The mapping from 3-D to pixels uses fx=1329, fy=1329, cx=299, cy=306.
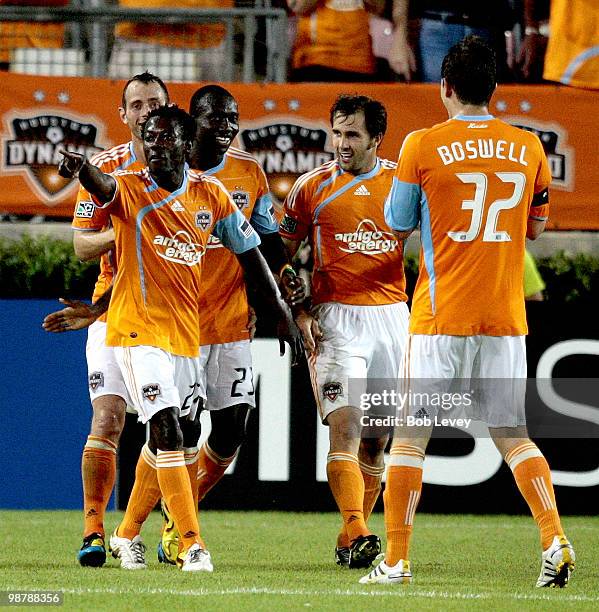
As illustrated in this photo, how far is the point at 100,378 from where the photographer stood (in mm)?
6332

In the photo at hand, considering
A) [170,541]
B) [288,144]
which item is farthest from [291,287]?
A: [288,144]

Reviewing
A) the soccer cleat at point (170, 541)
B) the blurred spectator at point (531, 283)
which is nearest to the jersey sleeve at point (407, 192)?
the soccer cleat at point (170, 541)

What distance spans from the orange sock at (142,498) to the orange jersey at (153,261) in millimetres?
773

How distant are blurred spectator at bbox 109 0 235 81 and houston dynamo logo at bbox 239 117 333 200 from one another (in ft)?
2.72

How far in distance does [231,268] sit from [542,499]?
7.05 feet

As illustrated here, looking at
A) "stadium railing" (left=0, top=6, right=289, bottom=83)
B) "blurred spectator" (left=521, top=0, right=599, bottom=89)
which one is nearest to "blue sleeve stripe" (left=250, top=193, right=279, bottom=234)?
"stadium railing" (left=0, top=6, right=289, bottom=83)

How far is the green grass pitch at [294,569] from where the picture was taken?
4.92 meters

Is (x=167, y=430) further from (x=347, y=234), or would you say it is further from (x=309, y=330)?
(x=347, y=234)

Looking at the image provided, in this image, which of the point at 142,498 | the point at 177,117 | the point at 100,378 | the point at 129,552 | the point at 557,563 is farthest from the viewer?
the point at 142,498

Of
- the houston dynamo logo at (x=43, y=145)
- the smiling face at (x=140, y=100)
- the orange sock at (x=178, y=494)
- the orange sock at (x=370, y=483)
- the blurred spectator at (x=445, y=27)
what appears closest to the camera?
the orange sock at (x=178, y=494)

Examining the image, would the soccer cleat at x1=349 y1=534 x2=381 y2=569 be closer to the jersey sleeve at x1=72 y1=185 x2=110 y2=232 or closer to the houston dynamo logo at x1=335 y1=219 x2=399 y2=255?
the houston dynamo logo at x1=335 y1=219 x2=399 y2=255

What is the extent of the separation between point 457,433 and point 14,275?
3227mm

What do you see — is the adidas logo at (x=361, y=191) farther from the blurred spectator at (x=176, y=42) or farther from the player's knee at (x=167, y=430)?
the blurred spectator at (x=176, y=42)

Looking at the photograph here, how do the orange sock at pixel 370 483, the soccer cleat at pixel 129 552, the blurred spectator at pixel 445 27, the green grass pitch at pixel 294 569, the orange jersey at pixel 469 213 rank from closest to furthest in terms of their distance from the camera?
the green grass pitch at pixel 294 569 < the orange jersey at pixel 469 213 < the soccer cleat at pixel 129 552 < the orange sock at pixel 370 483 < the blurred spectator at pixel 445 27
